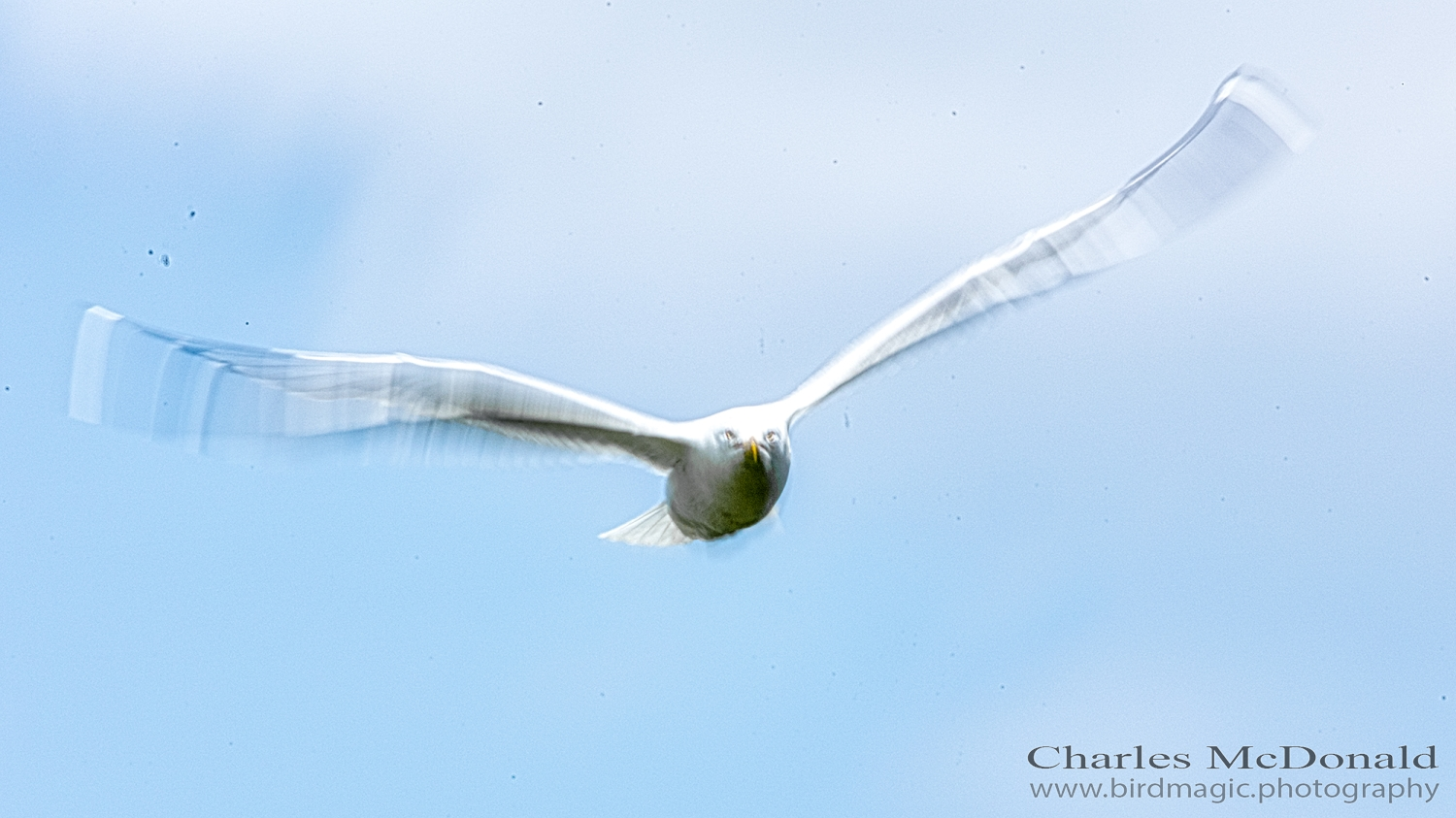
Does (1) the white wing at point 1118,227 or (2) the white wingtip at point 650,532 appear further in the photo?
(2) the white wingtip at point 650,532

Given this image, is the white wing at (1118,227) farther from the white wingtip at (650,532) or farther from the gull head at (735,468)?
the white wingtip at (650,532)

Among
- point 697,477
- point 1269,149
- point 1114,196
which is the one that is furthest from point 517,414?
point 1269,149

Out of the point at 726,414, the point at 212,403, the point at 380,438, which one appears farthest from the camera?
the point at 726,414

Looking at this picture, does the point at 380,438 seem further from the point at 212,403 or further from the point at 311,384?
the point at 212,403

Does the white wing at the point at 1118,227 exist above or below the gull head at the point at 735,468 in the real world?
above

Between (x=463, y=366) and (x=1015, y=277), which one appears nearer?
(x=463, y=366)

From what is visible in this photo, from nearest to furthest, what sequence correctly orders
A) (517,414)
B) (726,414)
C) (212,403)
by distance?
(212,403) → (517,414) → (726,414)

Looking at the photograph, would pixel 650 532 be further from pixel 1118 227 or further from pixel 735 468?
pixel 1118 227

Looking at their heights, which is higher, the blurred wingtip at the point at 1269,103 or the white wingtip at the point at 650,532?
the blurred wingtip at the point at 1269,103

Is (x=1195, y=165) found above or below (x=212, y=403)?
above
